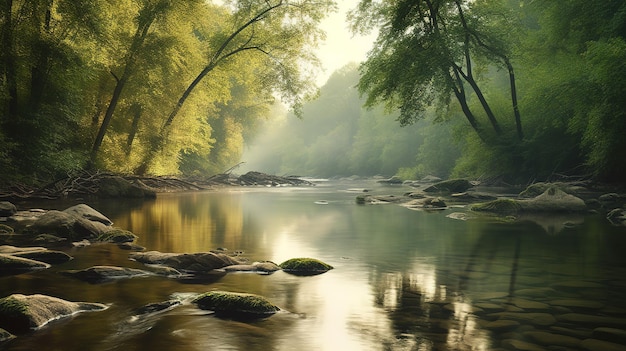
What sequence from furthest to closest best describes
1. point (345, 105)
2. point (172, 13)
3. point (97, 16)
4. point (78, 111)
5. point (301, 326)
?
point (345, 105) → point (172, 13) → point (78, 111) → point (97, 16) → point (301, 326)

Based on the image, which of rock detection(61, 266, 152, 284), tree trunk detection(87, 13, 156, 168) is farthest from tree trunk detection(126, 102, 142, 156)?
rock detection(61, 266, 152, 284)

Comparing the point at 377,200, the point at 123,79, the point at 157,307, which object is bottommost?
the point at 157,307

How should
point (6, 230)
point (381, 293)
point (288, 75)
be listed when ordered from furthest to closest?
point (288, 75), point (6, 230), point (381, 293)

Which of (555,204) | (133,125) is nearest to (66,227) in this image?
(555,204)

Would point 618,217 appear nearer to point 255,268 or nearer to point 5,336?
point 255,268

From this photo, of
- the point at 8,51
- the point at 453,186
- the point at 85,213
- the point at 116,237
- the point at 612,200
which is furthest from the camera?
the point at 453,186

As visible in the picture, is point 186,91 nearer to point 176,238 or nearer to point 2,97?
point 2,97

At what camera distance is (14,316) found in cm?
534

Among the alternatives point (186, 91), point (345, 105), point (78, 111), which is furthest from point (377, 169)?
point (78, 111)

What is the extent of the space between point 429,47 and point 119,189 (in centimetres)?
1828

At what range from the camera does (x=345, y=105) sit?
105375 millimetres

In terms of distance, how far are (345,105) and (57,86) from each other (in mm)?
87846

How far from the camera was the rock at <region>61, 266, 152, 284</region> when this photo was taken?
25.5 ft

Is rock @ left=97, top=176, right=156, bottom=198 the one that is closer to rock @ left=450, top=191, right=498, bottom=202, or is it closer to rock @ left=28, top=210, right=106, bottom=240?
rock @ left=28, top=210, right=106, bottom=240
